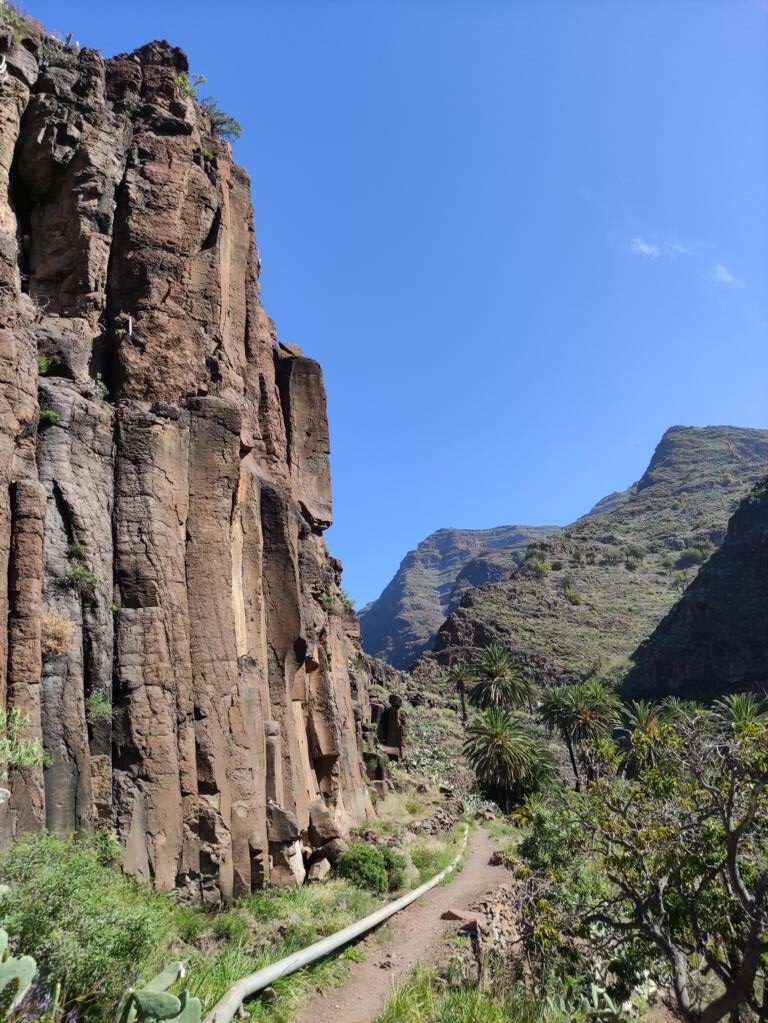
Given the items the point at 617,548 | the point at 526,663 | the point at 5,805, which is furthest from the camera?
the point at 617,548

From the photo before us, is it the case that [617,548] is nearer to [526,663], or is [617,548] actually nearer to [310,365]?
[526,663]

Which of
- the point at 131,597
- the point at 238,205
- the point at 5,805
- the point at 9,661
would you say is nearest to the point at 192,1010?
the point at 5,805

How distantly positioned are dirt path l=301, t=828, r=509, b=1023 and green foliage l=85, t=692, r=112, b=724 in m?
5.74

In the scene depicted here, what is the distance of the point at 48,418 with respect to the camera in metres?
13.3

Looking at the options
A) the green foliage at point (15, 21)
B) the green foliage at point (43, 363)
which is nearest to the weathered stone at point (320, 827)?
the green foliage at point (43, 363)

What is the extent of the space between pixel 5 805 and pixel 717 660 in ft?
253

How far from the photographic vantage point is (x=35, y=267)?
658 inches

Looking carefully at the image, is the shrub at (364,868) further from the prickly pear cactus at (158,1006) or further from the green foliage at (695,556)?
the green foliage at (695,556)

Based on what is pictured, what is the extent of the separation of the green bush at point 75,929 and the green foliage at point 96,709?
3742 millimetres

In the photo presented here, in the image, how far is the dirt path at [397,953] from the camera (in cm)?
1049

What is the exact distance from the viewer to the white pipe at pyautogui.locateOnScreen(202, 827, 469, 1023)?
788 cm

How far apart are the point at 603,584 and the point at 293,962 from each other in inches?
4187

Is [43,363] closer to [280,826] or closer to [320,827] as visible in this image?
[280,826]

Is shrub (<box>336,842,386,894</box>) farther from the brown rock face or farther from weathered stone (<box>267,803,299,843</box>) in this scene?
weathered stone (<box>267,803,299,843</box>)
